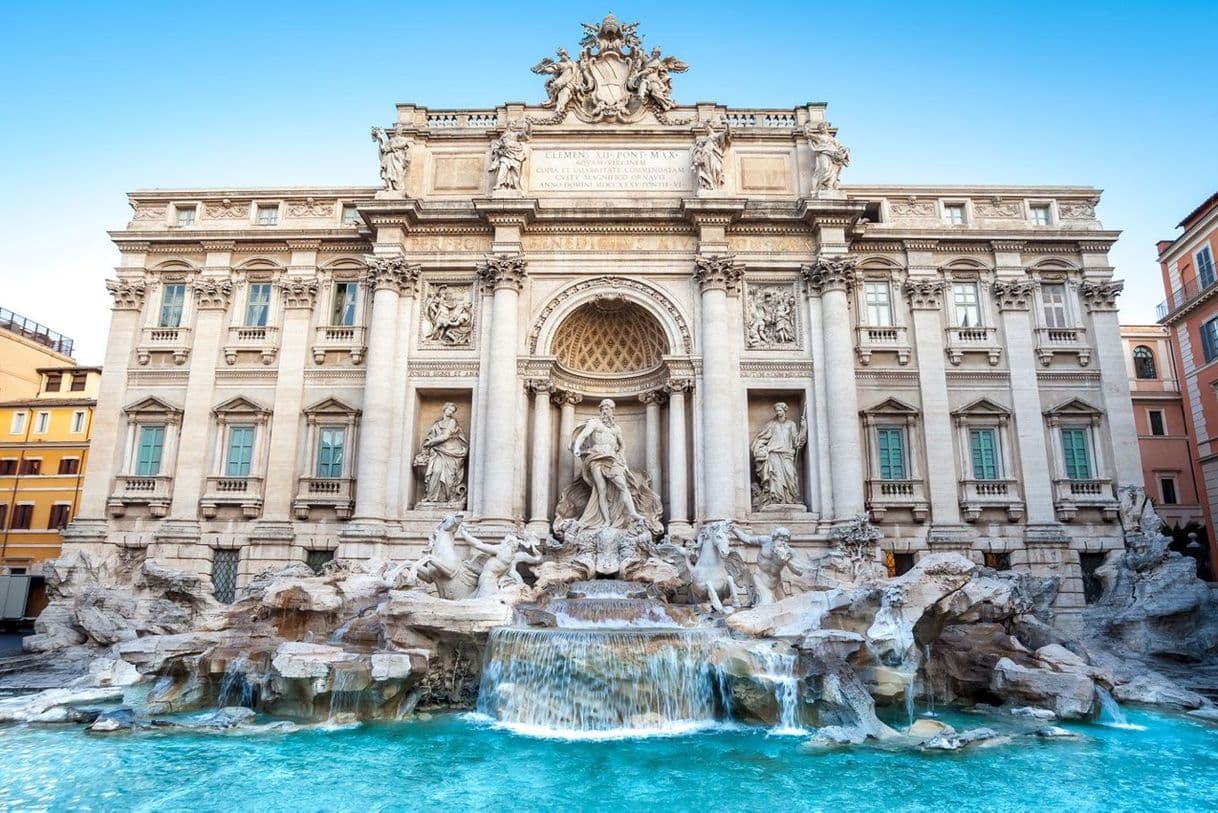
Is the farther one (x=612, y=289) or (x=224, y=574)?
(x=612, y=289)

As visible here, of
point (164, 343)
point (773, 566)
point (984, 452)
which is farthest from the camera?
point (164, 343)

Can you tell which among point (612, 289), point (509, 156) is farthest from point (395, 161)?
point (612, 289)

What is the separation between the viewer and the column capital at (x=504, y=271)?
20.6m

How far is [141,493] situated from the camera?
20.7 metres

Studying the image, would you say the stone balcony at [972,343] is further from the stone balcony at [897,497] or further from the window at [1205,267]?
the window at [1205,267]

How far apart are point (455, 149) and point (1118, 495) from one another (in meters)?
21.8

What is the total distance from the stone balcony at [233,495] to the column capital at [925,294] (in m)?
19.9

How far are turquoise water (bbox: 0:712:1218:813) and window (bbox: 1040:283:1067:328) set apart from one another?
1389 centimetres

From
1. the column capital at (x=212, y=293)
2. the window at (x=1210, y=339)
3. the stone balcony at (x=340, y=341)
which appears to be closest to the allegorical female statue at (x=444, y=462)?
the stone balcony at (x=340, y=341)

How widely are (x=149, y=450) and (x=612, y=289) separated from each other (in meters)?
14.5

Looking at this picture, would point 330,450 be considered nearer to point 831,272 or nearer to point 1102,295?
point 831,272

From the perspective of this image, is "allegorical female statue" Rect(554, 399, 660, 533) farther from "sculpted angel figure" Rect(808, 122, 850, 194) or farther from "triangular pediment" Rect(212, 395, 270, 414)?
"triangular pediment" Rect(212, 395, 270, 414)

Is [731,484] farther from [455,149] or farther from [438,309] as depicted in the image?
[455,149]

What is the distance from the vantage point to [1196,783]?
877 cm
